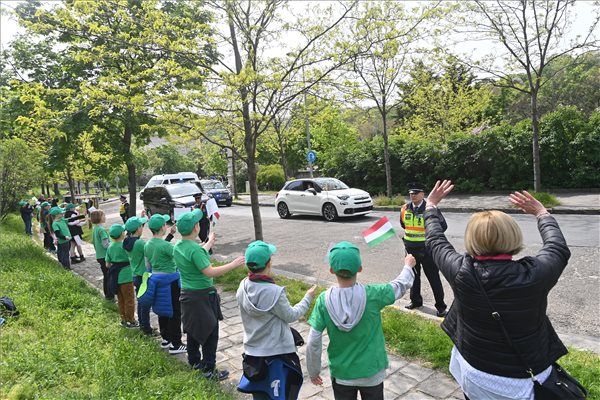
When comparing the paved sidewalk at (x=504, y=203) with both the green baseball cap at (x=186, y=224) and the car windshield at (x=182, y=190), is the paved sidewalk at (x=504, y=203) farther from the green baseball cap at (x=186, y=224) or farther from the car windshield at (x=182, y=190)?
the green baseball cap at (x=186, y=224)

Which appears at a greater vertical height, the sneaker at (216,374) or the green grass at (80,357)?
the green grass at (80,357)

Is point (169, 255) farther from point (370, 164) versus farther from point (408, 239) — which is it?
point (370, 164)

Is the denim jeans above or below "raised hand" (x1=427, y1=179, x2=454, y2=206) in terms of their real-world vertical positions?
below

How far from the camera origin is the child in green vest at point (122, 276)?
5781mm

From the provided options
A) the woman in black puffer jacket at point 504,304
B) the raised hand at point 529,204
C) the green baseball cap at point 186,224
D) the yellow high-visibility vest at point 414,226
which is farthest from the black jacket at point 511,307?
the yellow high-visibility vest at point 414,226

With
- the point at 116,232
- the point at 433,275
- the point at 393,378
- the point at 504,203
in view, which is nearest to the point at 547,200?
the point at 504,203

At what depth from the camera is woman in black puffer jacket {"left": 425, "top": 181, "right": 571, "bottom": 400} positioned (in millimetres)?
2094

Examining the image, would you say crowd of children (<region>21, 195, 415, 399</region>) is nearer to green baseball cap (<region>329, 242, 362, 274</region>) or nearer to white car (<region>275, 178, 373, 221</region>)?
green baseball cap (<region>329, 242, 362, 274</region>)

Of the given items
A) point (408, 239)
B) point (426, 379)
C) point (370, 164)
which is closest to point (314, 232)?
point (408, 239)

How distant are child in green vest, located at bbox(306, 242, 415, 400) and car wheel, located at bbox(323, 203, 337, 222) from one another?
12283 mm

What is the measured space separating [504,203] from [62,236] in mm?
14280

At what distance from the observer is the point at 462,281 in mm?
2230

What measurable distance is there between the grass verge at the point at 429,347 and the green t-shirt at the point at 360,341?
5.45ft

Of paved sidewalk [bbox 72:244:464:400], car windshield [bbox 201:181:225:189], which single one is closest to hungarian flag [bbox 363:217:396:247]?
paved sidewalk [bbox 72:244:464:400]
